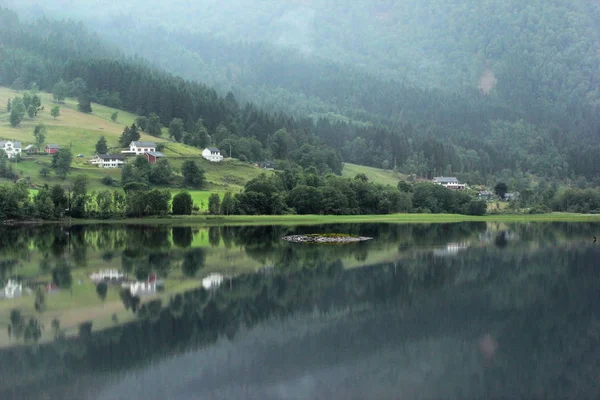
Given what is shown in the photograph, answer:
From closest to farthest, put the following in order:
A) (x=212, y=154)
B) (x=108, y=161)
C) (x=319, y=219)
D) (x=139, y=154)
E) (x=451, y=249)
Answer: (x=451, y=249) < (x=319, y=219) < (x=108, y=161) < (x=139, y=154) < (x=212, y=154)

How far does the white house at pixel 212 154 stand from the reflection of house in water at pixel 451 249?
87421mm

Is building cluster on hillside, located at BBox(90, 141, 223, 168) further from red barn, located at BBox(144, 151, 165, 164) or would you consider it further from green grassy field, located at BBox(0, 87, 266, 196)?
green grassy field, located at BBox(0, 87, 266, 196)

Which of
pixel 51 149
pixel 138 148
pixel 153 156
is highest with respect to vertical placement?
pixel 138 148

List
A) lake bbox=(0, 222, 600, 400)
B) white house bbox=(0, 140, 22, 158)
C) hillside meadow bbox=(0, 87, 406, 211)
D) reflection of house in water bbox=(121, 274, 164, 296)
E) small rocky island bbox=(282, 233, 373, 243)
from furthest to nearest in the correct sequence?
white house bbox=(0, 140, 22, 158) < hillside meadow bbox=(0, 87, 406, 211) < small rocky island bbox=(282, 233, 373, 243) < reflection of house in water bbox=(121, 274, 164, 296) < lake bbox=(0, 222, 600, 400)

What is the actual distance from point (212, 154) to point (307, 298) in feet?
392

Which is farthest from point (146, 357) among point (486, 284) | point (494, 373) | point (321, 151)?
point (321, 151)

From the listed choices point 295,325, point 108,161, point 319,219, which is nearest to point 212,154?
point 108,161

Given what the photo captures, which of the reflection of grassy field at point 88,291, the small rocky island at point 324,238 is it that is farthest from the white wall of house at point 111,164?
the reflection of grassy field at point 88,291

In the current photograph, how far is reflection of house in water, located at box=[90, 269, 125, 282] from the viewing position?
50.8m

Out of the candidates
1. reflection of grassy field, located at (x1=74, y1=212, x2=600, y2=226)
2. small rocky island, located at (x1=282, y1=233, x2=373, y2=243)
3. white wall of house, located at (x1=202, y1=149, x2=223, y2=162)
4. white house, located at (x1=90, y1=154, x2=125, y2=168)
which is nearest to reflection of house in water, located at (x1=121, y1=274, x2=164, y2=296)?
small rocky island, located at (x1=282, y1=233, x2=373, y2=243)

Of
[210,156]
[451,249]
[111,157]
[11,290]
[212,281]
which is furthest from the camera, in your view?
[210,156]

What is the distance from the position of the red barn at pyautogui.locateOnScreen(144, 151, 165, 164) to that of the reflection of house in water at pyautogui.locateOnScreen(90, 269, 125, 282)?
96.4m

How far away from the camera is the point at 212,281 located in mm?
50656

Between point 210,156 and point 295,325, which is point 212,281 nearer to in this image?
point 295,325
